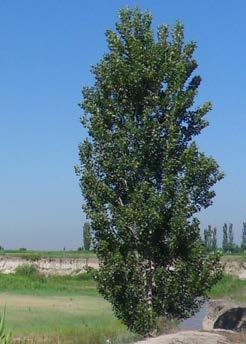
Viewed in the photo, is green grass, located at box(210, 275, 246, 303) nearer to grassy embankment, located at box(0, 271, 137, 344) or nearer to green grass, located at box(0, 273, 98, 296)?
green grass, located at box(0, 273, 98, 296)

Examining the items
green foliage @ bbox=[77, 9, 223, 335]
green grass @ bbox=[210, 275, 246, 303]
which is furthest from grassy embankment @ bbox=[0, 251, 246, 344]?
green foliage @ bbox=[77, 9, 223, 335]

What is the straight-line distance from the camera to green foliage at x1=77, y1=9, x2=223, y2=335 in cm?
1498

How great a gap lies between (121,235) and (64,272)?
49.0m

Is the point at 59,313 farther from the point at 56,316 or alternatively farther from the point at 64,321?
the point at 64,321

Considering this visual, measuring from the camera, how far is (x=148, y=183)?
15.1 m

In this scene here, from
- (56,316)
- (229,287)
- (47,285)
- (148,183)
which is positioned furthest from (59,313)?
(229,287)

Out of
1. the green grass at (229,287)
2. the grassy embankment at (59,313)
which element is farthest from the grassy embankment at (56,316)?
the green grass at (229,287)

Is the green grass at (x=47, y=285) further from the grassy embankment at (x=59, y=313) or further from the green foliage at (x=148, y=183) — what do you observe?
the green foliage at (x=148, y=183)

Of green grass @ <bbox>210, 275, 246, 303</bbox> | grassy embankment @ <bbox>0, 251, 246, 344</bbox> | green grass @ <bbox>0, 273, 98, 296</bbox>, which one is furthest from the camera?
green grass @ <bbox>210, 275, 246, 303</bbox>

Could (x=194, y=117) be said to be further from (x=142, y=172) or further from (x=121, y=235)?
(x=121, y=235)

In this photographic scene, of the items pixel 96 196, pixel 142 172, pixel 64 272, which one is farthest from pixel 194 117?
pixel 64 272

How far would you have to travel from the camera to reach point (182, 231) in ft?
49.0

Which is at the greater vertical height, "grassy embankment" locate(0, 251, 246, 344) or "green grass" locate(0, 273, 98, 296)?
"green grass" locate(0, 273, 98, 296)

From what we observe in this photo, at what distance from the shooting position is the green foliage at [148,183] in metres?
15.0
